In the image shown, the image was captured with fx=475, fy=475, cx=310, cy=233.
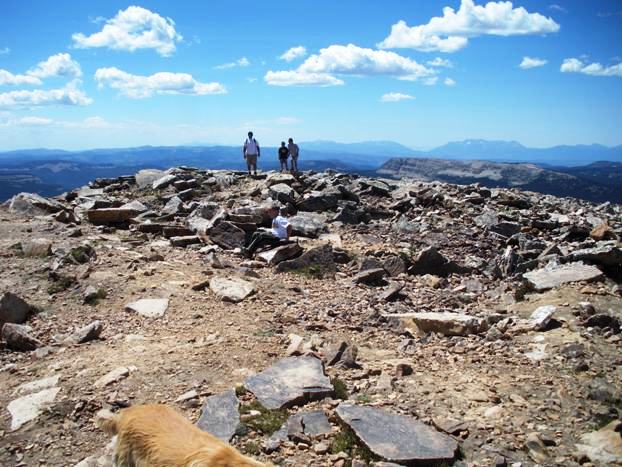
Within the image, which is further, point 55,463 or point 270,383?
point 270,383

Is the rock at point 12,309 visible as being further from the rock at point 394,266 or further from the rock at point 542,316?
the rock at point 542,316

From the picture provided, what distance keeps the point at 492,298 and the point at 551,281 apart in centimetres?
149

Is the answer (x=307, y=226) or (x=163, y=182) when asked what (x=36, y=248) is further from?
(x=163, y=182)

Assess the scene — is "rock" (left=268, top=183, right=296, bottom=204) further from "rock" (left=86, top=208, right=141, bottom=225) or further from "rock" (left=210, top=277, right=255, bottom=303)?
"rock" (left=210, top=277, right=255, bottom=303)

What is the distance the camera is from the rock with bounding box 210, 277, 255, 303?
11391 mm

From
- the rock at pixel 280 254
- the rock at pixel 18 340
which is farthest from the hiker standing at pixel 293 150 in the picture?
the rock at pixel 18 340

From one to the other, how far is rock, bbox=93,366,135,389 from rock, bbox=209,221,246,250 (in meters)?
8.32

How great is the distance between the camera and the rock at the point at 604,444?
5.61m

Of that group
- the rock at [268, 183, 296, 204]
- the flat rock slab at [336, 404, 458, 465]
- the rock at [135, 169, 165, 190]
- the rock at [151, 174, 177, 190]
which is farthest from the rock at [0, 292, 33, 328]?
the rock at [135, 169, 165, 190]

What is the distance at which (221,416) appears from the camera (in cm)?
672

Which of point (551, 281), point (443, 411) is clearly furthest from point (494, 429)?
point (551, 281)

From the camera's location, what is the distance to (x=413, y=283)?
13914mm

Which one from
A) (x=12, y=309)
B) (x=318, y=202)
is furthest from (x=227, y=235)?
Result: (x=12, y=309)

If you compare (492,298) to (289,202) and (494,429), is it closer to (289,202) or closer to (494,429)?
(494,429)
